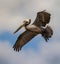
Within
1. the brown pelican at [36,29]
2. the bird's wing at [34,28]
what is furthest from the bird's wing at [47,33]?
the bird's wing at [34,28]

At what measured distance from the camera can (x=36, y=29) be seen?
38.6 feet

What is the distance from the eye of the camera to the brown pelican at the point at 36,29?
462 inches

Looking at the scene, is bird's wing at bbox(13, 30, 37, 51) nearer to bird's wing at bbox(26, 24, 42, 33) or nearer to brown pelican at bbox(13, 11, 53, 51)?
brown pelican at bbox(13, 11, 53, 51)

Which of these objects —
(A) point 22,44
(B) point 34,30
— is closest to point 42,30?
(B) point 34,30

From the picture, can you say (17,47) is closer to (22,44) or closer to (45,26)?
(22,44)

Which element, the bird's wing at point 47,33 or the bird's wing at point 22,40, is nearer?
the bird's wing at point 47,33

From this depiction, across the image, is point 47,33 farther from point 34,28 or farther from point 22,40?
point 22,40

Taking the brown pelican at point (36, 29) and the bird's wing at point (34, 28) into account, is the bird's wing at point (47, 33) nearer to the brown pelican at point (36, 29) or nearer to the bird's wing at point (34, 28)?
the brown pelican at point (36, 29)

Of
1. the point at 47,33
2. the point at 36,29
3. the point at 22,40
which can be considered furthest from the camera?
the point at 22,40

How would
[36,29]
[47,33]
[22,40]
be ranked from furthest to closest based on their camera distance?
[22,40]
[47,33]
[36,29]

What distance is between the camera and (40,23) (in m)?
13.3

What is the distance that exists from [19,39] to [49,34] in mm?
2383

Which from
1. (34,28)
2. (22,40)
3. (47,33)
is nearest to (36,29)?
(34,28)

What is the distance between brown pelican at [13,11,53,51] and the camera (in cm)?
1174
